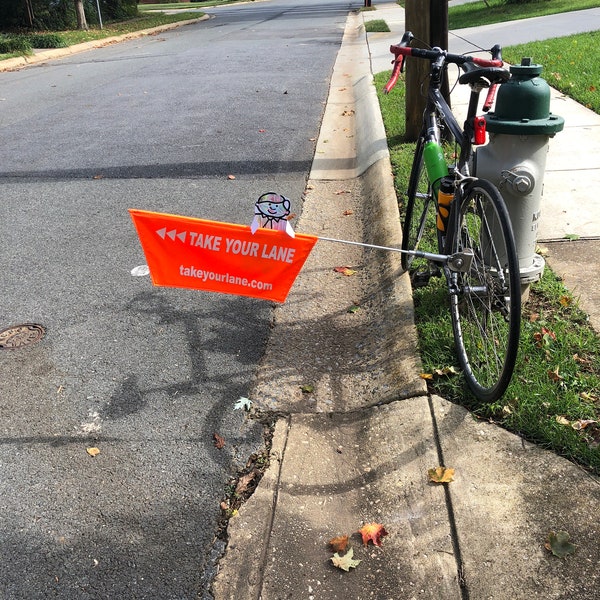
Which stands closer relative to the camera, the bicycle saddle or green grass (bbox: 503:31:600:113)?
the bicycle saddle

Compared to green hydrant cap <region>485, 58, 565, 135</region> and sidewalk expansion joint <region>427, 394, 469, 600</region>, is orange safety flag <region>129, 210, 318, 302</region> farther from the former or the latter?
green hydrant cap <region>485, 58, 565, 135</region>

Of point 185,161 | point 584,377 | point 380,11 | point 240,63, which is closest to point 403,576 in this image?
point 584,377

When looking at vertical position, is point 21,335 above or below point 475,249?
below

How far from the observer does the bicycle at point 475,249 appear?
2.72 metres

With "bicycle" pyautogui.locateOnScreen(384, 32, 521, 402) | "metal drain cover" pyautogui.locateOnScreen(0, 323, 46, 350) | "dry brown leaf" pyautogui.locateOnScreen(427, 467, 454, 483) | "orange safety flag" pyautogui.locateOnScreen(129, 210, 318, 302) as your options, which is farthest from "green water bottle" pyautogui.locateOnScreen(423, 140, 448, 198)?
"metal drain cover" pyautogui.locateOnScreen(0, 323, 46, 350)

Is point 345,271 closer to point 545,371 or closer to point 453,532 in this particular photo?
point 545,371

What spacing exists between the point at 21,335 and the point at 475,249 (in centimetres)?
259

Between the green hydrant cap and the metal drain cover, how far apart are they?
108 inches

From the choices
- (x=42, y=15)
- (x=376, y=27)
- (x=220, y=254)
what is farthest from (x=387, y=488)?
(x=42, y=15)

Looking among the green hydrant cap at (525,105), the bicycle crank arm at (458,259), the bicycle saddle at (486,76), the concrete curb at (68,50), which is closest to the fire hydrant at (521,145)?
the green hydrant cap at (525,105)

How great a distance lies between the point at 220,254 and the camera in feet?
9.68

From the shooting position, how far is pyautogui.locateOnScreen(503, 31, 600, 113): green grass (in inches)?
327

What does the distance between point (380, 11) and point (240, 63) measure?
16.1m

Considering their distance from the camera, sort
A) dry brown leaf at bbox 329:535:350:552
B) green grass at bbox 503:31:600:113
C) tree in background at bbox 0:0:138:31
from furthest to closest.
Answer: tree in background at bbox 0:0:138:31 → green grass at bbox 503:31:600:113 → dry brown leaf at bbox 329:535:350:552
